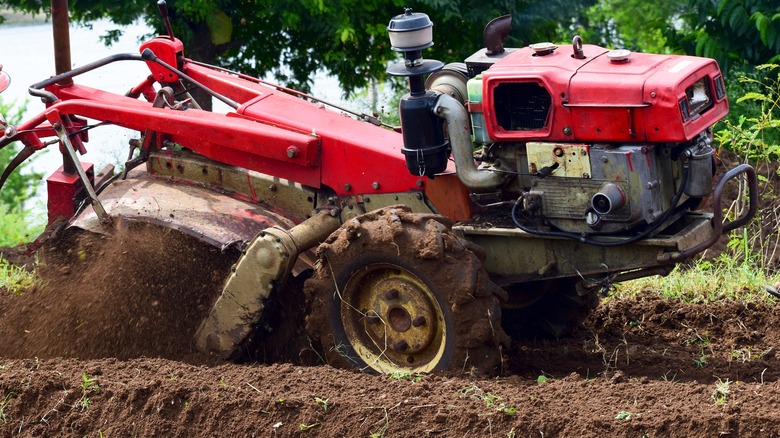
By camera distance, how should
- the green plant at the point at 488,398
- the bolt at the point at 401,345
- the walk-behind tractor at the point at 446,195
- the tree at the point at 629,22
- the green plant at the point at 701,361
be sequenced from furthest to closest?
1. the tree at the point at 629,22
2. the green plant at the point at 701,361
3. the bolt at the point at 401,345
4. the walk-behind tractor at the point at 446,195
5. the green plant at the point at 488,398

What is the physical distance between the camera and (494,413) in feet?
17.6

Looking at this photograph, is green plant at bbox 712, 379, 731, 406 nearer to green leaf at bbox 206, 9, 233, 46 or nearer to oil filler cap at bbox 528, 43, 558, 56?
oil filler cap at bbox 528, 43, 558, 56

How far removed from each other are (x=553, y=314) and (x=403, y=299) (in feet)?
4.60

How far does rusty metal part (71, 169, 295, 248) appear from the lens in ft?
22.3

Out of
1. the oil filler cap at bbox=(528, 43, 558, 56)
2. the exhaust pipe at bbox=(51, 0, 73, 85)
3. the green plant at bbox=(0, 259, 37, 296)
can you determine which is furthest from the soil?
the oil filler cap at bbox=(528, 43, 558, 56)

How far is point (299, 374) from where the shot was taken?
20.2 feet

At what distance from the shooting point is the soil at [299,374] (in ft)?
17.6

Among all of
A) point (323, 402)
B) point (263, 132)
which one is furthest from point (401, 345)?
point (263, 132)

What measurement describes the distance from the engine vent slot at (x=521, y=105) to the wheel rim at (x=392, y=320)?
976 millimetres

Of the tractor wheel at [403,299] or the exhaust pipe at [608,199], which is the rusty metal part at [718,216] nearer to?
the exhaust pipe at [608,199]

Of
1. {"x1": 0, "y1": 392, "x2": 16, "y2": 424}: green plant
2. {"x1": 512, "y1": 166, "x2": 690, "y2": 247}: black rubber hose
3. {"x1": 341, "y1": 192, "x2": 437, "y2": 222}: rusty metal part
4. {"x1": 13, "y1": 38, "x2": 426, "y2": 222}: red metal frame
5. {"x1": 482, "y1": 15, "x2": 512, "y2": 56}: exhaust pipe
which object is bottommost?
{"x1": 0, "y1": 392, "x2": 16, "y2": 424}: green plant

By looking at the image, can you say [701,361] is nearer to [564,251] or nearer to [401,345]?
[564,251]

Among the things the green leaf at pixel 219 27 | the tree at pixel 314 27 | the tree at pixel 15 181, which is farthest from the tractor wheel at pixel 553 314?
the tree at pixel 15 181

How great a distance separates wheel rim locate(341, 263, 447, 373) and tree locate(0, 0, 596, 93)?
13.8 feet
